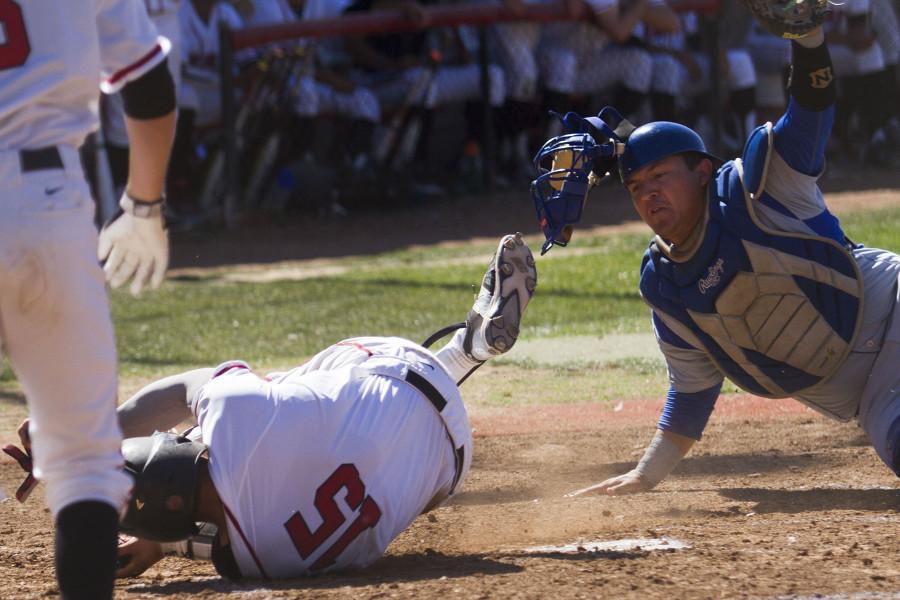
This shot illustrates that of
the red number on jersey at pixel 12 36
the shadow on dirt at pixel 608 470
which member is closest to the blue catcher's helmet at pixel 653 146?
the shadow on dirt at pixel 608 470

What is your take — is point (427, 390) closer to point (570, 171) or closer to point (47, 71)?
point (570, 171)

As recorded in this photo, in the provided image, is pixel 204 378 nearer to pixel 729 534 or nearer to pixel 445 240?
pixel 729 534

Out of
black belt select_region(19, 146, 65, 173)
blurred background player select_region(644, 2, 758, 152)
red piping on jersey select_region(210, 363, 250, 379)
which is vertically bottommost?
blurred background player select_region(644, 2, 758, 152)

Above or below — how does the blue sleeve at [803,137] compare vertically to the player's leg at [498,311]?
above

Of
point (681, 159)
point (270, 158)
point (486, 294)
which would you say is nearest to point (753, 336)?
point (681, 159)

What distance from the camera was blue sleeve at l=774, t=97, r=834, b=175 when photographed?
3844 mm

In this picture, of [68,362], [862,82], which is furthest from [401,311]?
[862,82]

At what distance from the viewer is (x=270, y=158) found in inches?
467

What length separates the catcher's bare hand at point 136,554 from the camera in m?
3.56

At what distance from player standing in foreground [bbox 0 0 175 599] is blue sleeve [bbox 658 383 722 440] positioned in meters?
2.06

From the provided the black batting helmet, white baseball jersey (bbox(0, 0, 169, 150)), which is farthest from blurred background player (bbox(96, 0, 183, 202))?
white baseball jersey (bbox(0, 0, 169, 150))

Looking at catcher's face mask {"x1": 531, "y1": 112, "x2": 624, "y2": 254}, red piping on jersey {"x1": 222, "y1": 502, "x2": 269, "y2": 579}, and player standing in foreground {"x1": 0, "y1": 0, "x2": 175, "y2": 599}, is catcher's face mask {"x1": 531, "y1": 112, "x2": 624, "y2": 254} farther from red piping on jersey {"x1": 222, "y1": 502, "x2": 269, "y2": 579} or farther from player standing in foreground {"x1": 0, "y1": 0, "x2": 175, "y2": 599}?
player standing in foreground {"x1": 0, "y1": 0, "x2": 175, "y2": 599}

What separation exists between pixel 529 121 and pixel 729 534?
9.07 metres

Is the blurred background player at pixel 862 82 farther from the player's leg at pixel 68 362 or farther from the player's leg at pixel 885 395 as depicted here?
the player's leg at pixel 68 362
